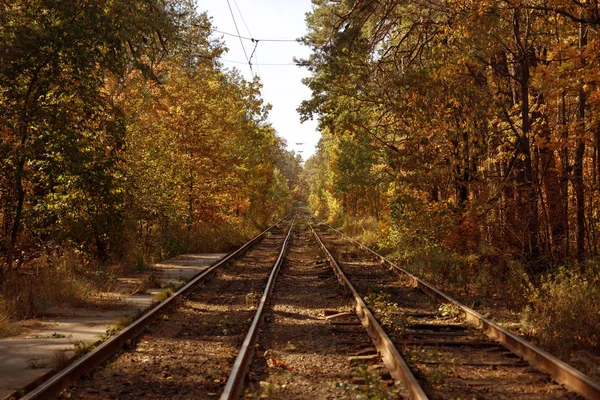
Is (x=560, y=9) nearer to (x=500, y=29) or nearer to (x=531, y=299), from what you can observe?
(x=500, y=29)

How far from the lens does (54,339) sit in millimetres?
7492

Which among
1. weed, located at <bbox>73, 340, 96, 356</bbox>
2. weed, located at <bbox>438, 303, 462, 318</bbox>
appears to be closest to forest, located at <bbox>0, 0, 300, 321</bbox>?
weed, located at <bbox>73, 340, 96, 356</bbox>

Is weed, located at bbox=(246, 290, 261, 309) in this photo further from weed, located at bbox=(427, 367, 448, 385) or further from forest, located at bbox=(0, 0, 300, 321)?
weed, located at bbox=(427, 367, 448, 385)

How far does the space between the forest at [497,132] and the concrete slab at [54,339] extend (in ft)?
21.0

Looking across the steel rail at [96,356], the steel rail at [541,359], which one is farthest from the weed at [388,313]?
the steel rail at [96,356]

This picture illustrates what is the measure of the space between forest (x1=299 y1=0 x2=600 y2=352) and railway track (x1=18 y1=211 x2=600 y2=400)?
1317 mm

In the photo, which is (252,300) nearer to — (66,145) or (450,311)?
(450,311)

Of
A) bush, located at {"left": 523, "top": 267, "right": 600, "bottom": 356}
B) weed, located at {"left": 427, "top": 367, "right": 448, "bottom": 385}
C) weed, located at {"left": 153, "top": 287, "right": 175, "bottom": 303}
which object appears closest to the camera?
weed, located at {"left": 427, "top": 367, "right": 448, "bottom": 385}

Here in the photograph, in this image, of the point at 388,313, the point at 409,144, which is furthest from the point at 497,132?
the point at 388,313

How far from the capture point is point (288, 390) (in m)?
5.89

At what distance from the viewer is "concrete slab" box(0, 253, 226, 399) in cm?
573

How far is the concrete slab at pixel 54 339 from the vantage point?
573 cm

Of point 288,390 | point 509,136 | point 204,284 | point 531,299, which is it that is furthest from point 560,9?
point 204,284

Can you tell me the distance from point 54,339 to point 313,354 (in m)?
3.61
